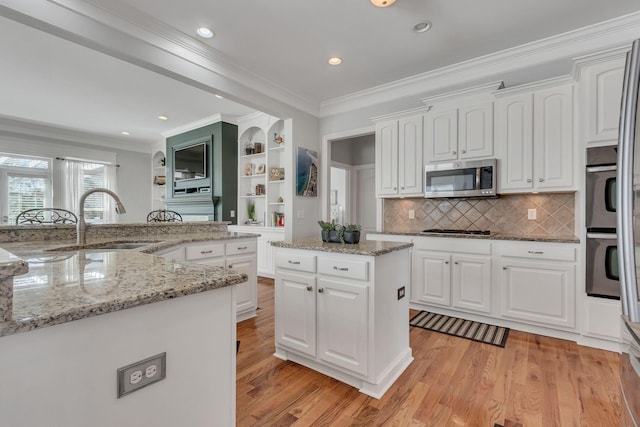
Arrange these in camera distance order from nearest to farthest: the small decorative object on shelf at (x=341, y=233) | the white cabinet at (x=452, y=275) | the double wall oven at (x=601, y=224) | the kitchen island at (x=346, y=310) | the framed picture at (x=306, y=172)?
the kitchen island at (x=346, y=310) → the small decorative object on shelf at (x=341, y=233) → the double wall oven at (x=601, y=224) → the white cabinet at (x=452, y=275) → the framed picture at (x=306, y=172)

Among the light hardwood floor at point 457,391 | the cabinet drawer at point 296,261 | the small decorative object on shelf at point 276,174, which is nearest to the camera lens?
the light hardwood floor at point 457,391

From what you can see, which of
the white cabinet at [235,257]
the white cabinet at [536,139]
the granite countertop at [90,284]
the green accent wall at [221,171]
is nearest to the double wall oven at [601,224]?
the white cabinet at [536,139]

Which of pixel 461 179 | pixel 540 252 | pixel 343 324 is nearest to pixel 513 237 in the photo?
pixel 540 252

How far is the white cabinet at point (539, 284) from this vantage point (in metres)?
2.55

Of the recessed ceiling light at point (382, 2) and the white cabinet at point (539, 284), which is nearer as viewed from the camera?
the recessed ceiling light at point (382, 2)

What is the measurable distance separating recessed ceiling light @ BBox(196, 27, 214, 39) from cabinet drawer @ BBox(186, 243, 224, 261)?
193 centimetres

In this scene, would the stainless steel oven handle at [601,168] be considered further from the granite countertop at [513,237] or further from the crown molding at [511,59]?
the crown molding at [511,59]

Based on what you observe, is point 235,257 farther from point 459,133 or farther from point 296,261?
point 459,133

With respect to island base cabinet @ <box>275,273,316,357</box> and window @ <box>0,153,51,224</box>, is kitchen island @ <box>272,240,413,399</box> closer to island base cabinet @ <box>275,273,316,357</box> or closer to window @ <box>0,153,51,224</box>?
island base cabinet @ <box>275,273,316,357</box>

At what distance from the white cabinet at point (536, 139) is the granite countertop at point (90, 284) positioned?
9.96ft

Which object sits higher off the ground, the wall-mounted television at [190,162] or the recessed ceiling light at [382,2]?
the recessed ceiling light at [382,2]

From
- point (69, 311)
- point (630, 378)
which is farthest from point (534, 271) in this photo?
point (69, 311)

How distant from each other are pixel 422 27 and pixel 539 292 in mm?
2598

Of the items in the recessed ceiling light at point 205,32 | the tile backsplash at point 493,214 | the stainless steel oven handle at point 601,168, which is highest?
the recessed ceiling light at point 205,32
